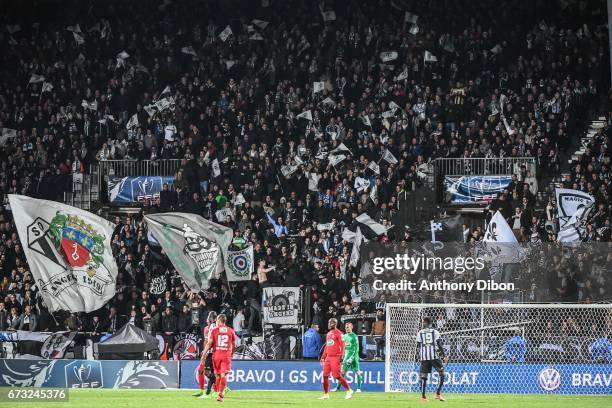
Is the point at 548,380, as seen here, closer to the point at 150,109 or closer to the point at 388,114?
the point at 388,114

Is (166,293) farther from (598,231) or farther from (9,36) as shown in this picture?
(9,36)

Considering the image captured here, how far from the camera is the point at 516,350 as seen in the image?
2509 centimetres

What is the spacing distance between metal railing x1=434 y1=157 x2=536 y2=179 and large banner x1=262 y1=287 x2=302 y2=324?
7.76m

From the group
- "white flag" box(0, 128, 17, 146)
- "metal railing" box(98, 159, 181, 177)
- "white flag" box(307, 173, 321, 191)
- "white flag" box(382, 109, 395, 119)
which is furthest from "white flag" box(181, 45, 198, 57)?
"white flag" box(307, 173, 321, 191)

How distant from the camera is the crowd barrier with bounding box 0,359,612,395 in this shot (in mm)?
25047

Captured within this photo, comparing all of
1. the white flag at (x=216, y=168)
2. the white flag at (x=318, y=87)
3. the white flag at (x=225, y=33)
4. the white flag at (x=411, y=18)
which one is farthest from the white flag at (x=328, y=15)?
the white flag at (x=216, y=168)

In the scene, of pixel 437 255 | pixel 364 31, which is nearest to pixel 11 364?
pixel 437 255

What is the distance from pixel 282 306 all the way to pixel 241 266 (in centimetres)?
263

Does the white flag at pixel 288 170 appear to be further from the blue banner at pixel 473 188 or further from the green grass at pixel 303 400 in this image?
the green grass at pixel 303 400

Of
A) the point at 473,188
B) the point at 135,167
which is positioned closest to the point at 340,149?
the point at 473,188

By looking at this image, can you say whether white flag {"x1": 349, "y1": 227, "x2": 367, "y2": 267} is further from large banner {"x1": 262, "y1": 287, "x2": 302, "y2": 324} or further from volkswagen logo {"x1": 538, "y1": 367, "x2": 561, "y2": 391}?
volkswagen logo {"x1": 538, "y1": 367, "x2": 561, "y2": 391}

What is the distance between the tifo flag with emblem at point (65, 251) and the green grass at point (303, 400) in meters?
5.95

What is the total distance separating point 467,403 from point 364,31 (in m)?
21.9

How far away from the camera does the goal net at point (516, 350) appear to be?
24.8 m
